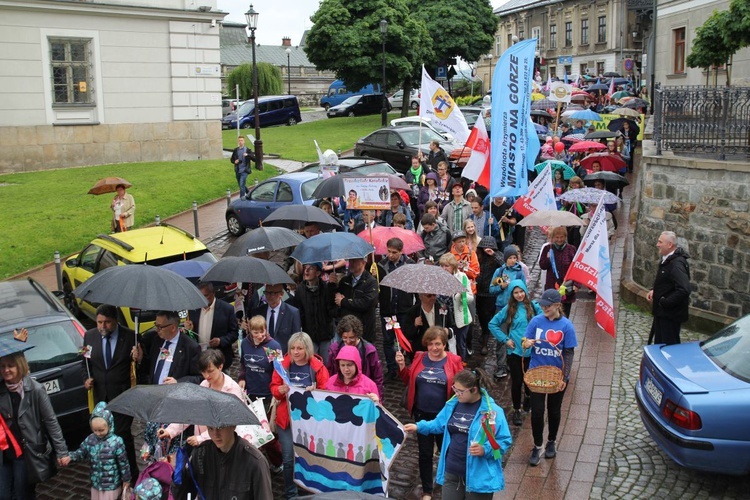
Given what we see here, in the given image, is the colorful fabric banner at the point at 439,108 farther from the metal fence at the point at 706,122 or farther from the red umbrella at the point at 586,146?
the metal fence at the point at 706,122

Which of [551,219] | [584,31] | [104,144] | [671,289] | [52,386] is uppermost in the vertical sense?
[584,31]

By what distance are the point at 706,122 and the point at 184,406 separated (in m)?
10.0

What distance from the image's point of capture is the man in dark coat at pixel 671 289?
30.8 ft

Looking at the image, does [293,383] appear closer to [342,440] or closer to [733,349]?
[342,440]

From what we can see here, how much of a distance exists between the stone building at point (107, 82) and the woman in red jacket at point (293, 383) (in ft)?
71.4

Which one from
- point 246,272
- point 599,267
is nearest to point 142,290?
point 246,272

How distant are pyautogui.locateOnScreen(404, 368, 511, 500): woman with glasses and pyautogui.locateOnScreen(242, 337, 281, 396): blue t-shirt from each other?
5.78 feet

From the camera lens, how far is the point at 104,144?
27.4m

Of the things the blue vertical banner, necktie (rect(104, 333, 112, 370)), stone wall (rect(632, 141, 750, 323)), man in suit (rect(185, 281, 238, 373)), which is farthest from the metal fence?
necktie (rect(104, 333, 112, 370))

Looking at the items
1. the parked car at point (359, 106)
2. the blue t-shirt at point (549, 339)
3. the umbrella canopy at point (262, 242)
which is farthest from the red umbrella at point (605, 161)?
the parked car at point (359, 106)

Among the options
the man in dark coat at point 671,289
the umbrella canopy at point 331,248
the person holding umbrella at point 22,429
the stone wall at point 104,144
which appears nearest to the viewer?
the person holding umbrella at point 22,429

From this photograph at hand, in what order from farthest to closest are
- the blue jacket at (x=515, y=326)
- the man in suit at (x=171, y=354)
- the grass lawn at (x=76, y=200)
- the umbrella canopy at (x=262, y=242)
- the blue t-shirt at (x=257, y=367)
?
the grass lawn at (x=76, y=200) → the umbrella canopy at (x=262, y=242) → the blue jacket at (x=515, y=326) → the blue t-shirt at (x=257, y=367) → the man in suit at (x=171, y=354)

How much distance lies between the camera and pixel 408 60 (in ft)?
138

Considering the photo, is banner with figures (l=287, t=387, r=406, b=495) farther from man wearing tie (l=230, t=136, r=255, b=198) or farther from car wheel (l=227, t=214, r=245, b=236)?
man wearing tie (l=230, t=136, r=255, b=198)
